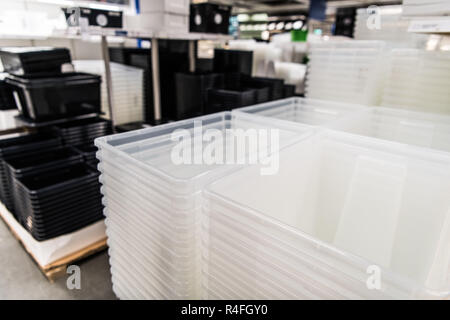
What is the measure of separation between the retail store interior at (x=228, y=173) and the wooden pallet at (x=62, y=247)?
0.4 inches

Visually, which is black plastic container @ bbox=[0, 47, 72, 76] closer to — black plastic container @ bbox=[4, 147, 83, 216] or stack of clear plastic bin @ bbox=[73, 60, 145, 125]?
black plastic container @ bbox=[4, 147, 83, 216]

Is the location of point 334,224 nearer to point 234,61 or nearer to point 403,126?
point 403,126

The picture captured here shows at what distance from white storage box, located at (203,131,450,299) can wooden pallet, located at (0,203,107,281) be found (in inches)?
47.5

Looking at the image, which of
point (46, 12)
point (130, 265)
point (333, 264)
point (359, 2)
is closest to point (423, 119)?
point (333, 264)

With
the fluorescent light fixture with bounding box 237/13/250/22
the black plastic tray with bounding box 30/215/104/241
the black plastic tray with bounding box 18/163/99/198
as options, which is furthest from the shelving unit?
the fluorescent light fixture with bounding box 237/13/250/22

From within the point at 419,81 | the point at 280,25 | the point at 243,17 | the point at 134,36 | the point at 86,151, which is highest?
the point at 243,17

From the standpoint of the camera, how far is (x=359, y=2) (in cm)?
815

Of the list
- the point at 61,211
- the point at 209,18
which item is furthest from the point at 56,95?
the point at 209,18

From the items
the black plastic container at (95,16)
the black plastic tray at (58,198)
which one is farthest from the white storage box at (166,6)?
the black plastic tray at (58,198)

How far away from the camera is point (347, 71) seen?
1.83 metres

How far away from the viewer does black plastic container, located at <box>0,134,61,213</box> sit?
1.84m

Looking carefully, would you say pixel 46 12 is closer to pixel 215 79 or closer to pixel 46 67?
pixel 46 67

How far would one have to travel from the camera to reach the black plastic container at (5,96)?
6.68ft

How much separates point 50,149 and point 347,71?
198 cm
